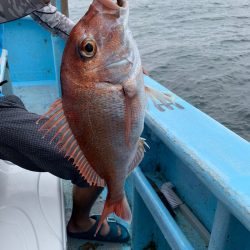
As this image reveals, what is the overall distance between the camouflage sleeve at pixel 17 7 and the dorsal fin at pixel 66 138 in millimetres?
633

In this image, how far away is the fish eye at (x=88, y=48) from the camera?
98 centimetres

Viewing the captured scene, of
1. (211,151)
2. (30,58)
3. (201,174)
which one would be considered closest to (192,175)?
(211,151)

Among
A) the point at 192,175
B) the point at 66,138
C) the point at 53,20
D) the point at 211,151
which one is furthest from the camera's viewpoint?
the point at 53,20

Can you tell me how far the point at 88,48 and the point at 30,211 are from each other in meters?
1.16

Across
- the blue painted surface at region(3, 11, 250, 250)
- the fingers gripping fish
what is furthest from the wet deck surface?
the fingers gripping fish

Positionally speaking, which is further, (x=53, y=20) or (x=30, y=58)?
(x=30, y=58)

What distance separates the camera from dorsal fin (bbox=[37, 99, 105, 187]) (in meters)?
1.04

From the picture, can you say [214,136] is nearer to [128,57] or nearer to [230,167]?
[230,167]

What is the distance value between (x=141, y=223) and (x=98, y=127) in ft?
4.87

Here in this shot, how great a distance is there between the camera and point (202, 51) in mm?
9062

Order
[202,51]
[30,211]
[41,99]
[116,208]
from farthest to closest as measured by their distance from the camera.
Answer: [202,51], [41,99], [30,211], [116,208]

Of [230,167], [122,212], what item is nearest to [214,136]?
[230,167]

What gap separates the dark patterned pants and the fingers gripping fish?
2.30 feet

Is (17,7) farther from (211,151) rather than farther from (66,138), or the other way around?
(211,151)
